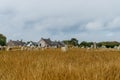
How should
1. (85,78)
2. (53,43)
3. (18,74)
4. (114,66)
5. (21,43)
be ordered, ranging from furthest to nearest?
(21,43) < (53,43) < (114,66) < (18,74) < (85,78)

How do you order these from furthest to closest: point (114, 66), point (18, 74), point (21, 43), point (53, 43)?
1. point (21, 43)
2. point (53, 43)
3. point (114, 66)
4. point (18, 74)

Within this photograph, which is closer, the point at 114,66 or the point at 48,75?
the point at 48,75

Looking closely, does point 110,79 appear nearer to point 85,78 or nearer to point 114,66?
point 85,78

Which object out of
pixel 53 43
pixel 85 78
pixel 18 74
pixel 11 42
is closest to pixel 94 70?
pixel 85 78

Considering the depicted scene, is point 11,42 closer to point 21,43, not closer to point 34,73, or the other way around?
point 21,43

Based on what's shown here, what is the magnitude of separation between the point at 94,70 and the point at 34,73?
100 centimetres

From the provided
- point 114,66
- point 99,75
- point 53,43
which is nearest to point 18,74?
point 99,75

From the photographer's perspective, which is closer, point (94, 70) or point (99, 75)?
point (99, 75)

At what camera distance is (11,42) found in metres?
131

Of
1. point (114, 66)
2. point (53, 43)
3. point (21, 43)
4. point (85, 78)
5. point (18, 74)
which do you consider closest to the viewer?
point (85, 78)

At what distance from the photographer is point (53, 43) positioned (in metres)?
123

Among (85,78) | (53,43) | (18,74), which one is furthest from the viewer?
(53,43)

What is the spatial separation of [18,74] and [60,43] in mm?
120376

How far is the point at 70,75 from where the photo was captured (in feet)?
16.2
